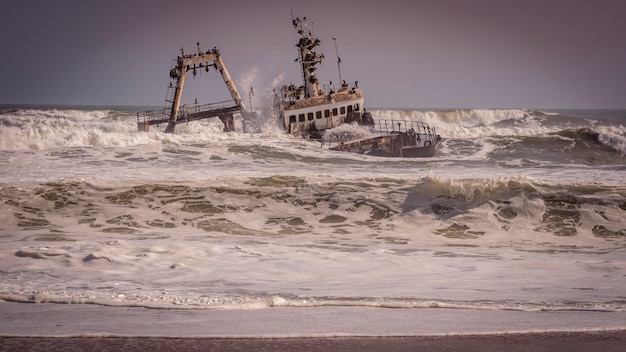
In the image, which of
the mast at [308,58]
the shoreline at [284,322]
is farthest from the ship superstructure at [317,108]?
the shoreline at [284,322]

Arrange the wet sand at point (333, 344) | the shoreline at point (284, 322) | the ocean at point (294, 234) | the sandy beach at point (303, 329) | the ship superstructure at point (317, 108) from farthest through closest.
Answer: the ship superstructure at point (317, 108) < the ocean at point (294, 234) < the shoreline at point (284, 322) < the sandy beach at point (303, 329) < the wet sand at point (333, 344)

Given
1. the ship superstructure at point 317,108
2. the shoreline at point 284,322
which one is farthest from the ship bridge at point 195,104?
the shoreline at point 284,322

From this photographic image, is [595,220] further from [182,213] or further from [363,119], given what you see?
[363,119]

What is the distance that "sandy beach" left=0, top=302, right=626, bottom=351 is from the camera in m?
5.38

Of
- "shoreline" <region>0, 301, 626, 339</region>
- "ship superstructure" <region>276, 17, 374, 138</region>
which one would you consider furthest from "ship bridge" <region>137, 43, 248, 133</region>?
"shoreline" <region>0, 301, 626, 339</region>

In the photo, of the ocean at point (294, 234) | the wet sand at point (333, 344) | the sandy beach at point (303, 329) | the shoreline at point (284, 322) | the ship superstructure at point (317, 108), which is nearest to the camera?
the wet sand at point (333, 344)

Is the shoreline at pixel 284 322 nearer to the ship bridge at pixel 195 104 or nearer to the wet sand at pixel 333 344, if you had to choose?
the wet sand at pixel 333 344

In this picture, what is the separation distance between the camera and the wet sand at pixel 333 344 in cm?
527

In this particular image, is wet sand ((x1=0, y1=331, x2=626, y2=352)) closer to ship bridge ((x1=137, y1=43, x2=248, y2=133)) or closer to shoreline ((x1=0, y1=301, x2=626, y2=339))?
shoreline ((x1=0, y1=301, x2=626, y2=339))

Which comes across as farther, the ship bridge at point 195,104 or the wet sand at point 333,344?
the ship bridge at point 195,104

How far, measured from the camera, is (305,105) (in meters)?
36.5

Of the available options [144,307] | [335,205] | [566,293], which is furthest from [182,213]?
[566,293]

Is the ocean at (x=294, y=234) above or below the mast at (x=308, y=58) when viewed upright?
below

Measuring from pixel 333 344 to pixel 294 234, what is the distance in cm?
756
